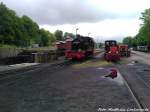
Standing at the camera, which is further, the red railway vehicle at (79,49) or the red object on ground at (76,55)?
the red railway vehicle at (79,49)

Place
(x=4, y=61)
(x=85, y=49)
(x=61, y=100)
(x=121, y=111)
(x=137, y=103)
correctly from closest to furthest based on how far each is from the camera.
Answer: (x=121, y=111) < (x=137, y=103) < (x=61, y=100) < (x=4, y=61) < (x=85, y=49)

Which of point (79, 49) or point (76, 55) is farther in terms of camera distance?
point (79, 49)

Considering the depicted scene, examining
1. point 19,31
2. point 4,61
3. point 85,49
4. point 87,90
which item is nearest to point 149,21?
point 19,31

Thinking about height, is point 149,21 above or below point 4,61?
above

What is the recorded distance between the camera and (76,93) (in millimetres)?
16359

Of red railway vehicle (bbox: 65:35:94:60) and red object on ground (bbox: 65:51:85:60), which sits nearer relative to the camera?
red object on ground (bbox: 65:51:85:60)

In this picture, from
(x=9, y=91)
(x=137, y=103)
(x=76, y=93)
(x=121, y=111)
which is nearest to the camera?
(x=121, y=111)

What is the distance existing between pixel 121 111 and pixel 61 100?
332 cm

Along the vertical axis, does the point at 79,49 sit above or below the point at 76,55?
above

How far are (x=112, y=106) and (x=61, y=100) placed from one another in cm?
236

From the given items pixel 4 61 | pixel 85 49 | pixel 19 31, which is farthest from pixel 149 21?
pixel 4 61

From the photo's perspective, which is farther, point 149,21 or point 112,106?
point 149,21

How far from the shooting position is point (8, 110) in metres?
12.1

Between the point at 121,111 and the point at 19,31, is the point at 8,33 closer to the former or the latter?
the point at 19,31
